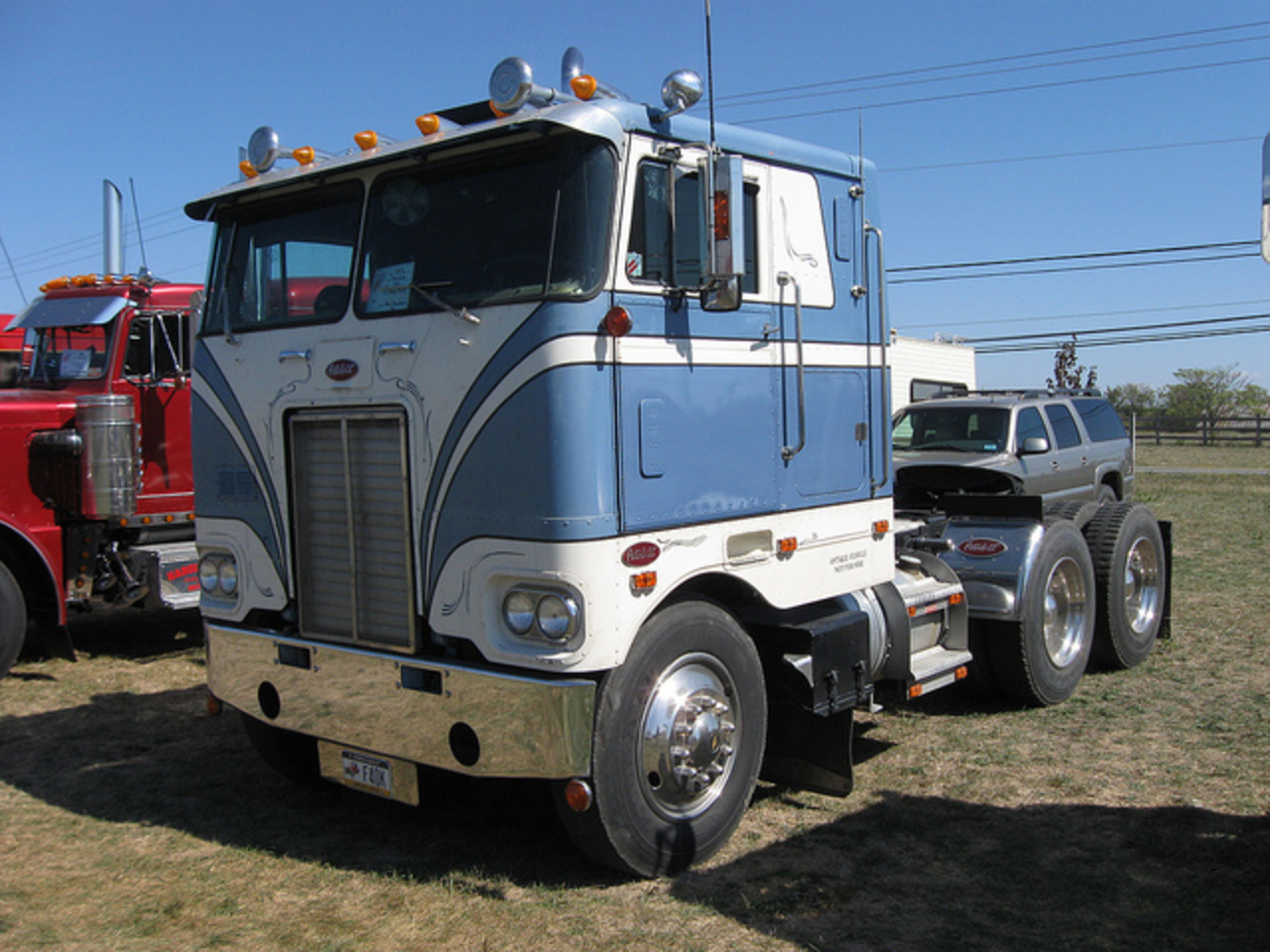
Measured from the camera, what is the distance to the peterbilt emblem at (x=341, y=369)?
462 cm

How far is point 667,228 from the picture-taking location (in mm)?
4348

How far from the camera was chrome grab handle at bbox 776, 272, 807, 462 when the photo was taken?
16.4 ft

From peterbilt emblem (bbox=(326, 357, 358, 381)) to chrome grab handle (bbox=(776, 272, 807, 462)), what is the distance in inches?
75.3

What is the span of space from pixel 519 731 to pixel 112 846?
2.28 m

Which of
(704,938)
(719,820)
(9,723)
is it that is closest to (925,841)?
(719,820)

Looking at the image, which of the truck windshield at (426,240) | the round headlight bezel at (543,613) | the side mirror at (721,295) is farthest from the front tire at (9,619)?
the side mirror at (721,295)

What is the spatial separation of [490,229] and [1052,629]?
491 cm

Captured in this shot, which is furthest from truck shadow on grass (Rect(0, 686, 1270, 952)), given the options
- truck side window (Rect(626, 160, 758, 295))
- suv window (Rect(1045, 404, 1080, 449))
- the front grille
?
suv window (Rect(1045, 404, 1080, 449))

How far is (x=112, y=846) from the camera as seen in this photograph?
196 inches

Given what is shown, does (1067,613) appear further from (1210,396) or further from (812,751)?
(1210,396)

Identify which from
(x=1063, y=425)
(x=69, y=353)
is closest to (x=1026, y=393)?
(x=1063, y=425)

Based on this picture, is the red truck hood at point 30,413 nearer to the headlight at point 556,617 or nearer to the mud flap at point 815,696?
the headlight at point 556,617

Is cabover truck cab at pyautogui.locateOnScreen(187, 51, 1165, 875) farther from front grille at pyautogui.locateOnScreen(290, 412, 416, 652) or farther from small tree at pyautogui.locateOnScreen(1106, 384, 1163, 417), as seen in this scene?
small tree at pyautogui.locateOnScreen(1106, 384, 1163, 417)

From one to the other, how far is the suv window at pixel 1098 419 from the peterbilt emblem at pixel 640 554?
28.1 feet
